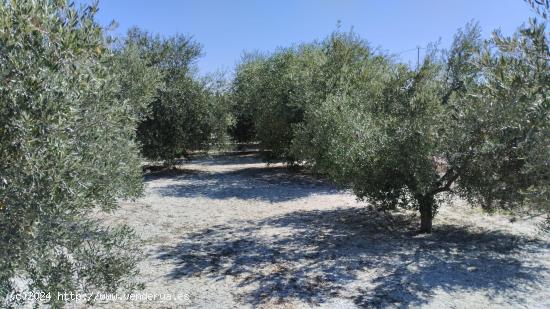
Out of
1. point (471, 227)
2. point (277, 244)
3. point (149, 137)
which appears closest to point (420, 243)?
Result: point (471, 227)

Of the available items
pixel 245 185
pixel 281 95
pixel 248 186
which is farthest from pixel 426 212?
pixel 281 95

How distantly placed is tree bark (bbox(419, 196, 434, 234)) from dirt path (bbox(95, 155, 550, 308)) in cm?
21

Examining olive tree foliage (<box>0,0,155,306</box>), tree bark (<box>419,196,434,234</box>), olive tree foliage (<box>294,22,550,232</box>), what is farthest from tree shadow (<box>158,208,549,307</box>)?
olive tree foliage (<box>0,0,155,306</box>)

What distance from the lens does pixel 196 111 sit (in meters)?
17.0

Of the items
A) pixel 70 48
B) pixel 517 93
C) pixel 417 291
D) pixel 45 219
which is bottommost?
pixel 417 291

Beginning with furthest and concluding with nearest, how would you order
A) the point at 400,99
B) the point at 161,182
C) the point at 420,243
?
1. the point at 161,182
2. the point at 400,99
3. the point at 420,243

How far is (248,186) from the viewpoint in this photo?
15039 millimetres

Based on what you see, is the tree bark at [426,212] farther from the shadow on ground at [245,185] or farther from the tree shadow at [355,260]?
the shadow on ground at [245,185]

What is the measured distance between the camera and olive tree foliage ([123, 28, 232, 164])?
53.8ft

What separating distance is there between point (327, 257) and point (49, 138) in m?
5.53

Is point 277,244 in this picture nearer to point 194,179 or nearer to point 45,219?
point 45,219

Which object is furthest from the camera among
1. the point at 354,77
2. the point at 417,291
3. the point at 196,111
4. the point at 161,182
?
the point at 196,111

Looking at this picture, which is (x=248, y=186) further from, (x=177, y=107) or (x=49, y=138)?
(x=49, y=138)

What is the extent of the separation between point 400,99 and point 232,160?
1580 centimetres
